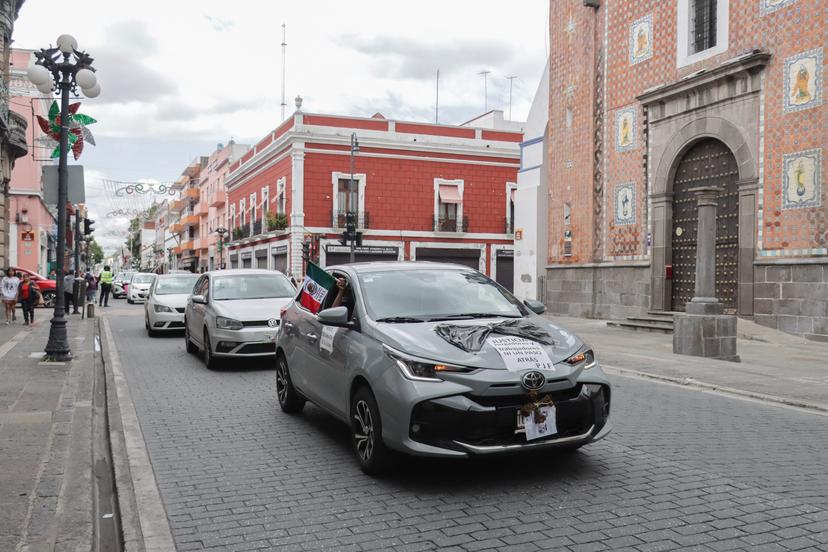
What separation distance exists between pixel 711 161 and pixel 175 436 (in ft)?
51.2

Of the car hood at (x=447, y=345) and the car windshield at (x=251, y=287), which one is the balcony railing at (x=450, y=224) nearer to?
the car windshield at (x=251, y=287)

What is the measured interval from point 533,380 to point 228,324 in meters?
7.13

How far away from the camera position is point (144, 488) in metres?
5.04

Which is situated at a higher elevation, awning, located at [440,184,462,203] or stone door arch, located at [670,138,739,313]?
awning, located at [440,184,462,203]

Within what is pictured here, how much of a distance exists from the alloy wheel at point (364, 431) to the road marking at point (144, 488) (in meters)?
1.42

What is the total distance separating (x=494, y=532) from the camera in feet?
13.4

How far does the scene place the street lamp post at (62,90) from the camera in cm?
1169

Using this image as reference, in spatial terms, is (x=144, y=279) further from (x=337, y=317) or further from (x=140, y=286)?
(x=337, y=317)

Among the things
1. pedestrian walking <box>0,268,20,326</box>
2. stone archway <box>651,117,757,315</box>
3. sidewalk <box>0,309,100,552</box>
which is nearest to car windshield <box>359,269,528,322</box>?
sidewalk <box>0,309,100,552</box>

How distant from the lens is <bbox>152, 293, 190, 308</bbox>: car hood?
16.7m

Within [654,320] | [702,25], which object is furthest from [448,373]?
[702,25]

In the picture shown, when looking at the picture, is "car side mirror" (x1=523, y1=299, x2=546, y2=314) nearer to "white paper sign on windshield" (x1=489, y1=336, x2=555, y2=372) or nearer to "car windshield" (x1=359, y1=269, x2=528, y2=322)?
"car windshield" (x1=359, y1=269, x2=528, y2=322)

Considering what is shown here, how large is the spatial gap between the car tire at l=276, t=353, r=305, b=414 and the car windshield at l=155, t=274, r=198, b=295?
10.6m

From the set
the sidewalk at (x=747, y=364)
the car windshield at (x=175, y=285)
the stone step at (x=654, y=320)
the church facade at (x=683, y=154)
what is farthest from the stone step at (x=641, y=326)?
the car windshield at (x=175, y=285)
